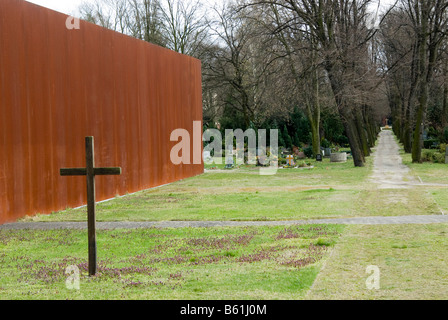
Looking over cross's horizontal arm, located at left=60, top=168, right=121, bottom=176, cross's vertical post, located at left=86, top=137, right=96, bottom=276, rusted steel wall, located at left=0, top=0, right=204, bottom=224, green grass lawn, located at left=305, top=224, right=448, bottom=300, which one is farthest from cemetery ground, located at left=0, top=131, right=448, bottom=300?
cross's horizontal arm, located at left=60, top=168, right=121, bottom=176

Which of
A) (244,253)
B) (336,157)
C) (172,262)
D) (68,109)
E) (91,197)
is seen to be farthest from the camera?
(336,157)

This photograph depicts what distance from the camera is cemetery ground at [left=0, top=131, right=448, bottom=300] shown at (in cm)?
628

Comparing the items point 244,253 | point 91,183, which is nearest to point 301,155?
point 244,253

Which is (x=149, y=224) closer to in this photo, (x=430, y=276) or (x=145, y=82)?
(x=430, y=276)

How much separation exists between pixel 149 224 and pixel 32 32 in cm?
620

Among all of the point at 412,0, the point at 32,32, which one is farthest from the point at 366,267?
the point at 412,0

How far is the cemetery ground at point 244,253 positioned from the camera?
628cm

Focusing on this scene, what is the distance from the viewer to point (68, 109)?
Result: 15469 millimetres

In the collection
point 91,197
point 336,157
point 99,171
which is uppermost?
point 99,171

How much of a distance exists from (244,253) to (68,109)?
8901 mm

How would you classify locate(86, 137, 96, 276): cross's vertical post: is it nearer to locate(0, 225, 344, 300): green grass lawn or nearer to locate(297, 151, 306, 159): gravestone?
locate(0, 225, 344, 300): green grass lawn

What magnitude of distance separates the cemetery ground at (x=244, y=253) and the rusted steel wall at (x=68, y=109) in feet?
3.73


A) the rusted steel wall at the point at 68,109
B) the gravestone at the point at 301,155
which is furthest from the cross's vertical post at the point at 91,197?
the gravestone at the point at 301,155

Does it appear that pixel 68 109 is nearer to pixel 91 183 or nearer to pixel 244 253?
pixel 91 183
